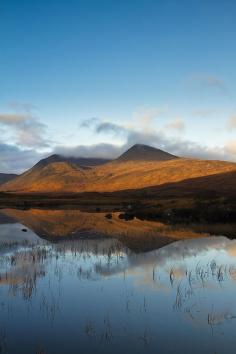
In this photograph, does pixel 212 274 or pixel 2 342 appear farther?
pixel 212 274

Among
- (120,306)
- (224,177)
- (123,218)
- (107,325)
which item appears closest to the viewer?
(107,325)

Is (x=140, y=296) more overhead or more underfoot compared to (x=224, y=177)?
more underfoot

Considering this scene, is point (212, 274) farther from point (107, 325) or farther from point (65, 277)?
point (107, 325)

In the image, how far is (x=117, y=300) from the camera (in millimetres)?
14797

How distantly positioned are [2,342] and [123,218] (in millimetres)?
45223

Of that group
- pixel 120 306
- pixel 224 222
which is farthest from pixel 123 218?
pixel 120 306

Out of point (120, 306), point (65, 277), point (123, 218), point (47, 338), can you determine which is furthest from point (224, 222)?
point (47, 338)

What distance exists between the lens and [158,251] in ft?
85.5

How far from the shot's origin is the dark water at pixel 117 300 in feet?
35.8

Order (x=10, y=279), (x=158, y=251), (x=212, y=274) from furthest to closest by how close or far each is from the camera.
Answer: (x=158, y=251) < (x=212, y=274) < (x=10, y=279)

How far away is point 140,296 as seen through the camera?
601 inches

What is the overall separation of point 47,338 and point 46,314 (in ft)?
6.73

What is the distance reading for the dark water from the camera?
10.9m

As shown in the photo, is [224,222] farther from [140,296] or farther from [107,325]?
[107,325]
